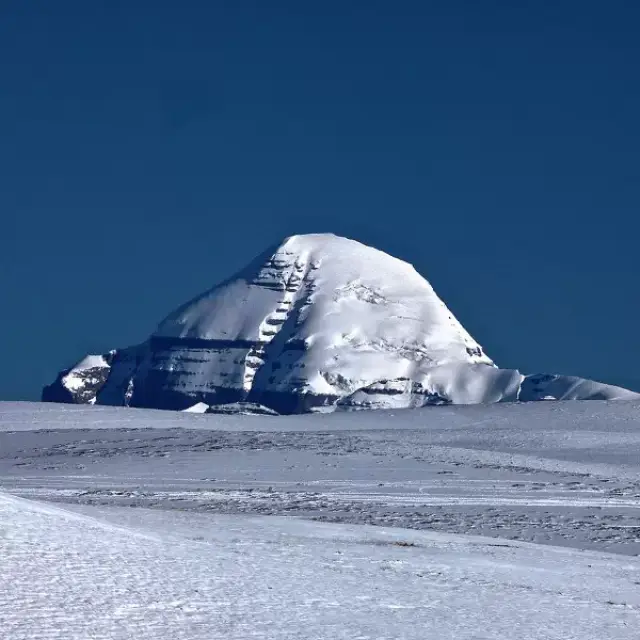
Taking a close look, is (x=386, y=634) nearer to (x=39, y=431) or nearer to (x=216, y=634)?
(x=216, y=634)

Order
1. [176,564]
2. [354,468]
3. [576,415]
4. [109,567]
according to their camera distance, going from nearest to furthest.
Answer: [109,567], [176,564], [354,468], [576,415]

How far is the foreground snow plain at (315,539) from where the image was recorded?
468 inches

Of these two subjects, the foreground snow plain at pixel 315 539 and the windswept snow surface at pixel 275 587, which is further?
the foreground snow plain at pixel 315 539

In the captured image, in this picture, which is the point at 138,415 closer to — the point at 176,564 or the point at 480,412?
the point at 480,412

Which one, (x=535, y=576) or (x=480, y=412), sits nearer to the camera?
(x=535, y=576)

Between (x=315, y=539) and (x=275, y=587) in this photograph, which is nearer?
(x=275, y=587)

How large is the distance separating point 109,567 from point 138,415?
52818mm

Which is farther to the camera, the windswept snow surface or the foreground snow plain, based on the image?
the foreground snow plain

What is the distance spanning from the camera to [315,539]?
19000mm

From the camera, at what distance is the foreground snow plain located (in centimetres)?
1189

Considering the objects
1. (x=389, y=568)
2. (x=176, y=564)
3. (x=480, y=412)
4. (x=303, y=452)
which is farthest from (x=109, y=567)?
(x=480, y=412)

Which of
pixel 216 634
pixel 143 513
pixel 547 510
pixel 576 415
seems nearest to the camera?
pixel 216 634

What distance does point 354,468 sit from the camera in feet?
122

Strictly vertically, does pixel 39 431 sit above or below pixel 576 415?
below
